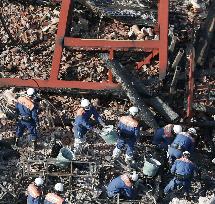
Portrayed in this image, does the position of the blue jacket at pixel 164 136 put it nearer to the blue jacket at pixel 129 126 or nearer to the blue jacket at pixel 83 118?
the blue jacket at pixel 129 126

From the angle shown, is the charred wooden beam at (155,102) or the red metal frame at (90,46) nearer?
the charred wooden beam at (155,102)

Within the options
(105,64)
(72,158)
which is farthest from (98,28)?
(72,158)

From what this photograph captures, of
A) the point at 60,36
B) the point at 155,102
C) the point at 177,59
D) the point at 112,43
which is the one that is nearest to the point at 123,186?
the point at 155,102

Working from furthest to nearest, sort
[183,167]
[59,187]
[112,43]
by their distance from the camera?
[112,43] < [183,167] < [59,187]

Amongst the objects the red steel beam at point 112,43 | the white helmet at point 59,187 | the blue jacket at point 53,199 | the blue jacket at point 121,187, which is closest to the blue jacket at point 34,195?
the blue jacket at point 53,199

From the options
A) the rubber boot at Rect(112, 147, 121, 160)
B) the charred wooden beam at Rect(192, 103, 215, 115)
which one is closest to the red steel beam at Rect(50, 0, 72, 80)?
the rubber boot at Rect(112, 147, 121, 160)

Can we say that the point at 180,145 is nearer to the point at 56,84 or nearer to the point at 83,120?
the point at 83,120

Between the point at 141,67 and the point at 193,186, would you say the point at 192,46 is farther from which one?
the point at 193,186
